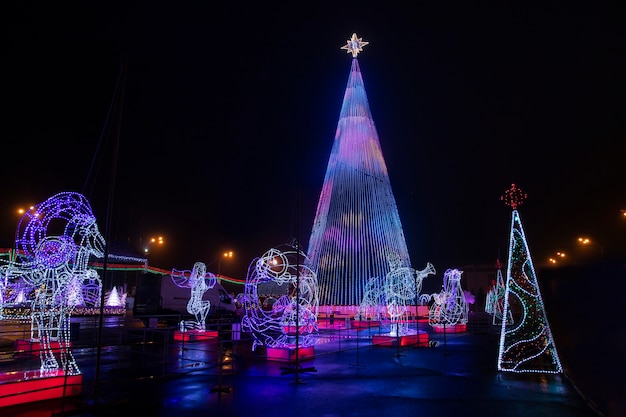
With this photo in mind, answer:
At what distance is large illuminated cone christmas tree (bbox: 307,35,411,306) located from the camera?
70.5ft

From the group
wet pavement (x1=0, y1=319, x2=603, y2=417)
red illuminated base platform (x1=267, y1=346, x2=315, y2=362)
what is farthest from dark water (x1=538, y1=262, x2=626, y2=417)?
red illuminated base platform (x1=267, y1=346, x2=315, y2=362)

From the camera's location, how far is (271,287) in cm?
3581

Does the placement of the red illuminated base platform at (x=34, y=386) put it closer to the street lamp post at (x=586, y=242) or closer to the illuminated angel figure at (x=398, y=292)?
the illuminated angel figure at (x=398, y=292)

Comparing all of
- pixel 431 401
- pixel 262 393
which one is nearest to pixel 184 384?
pixel 262 393

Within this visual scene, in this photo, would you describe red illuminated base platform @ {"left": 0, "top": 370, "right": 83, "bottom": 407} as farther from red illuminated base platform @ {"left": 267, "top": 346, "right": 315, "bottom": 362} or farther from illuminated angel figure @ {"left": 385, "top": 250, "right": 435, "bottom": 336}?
illuminated angel figure @ {"left": 385, "top": 250, "right": 435, "bottom": 336}

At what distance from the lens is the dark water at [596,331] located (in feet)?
24.3

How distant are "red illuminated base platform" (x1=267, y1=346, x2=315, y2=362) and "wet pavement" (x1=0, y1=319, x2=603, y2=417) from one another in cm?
23

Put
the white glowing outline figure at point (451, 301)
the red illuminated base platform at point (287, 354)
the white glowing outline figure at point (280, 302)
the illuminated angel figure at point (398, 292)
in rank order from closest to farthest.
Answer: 1. the red illuminated base platform at point (287, 354)
2. the white glowing outline figure at point (280, 302)
3. the illuminated angel figure at point (398, 292)
4. the white glowing outline figure at point (451, 301)

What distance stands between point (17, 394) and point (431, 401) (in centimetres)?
719

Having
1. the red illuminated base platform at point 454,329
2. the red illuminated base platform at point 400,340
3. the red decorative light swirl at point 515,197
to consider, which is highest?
the red decorative light swirl at point 515,197

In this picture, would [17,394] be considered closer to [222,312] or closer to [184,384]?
[184,384]

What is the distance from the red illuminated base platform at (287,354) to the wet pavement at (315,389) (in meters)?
0.23

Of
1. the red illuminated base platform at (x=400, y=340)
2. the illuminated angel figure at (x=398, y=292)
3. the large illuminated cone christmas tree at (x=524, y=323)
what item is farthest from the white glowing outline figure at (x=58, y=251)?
the illuminated angel figure at (x=398, y=292)

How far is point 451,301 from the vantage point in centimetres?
2333
